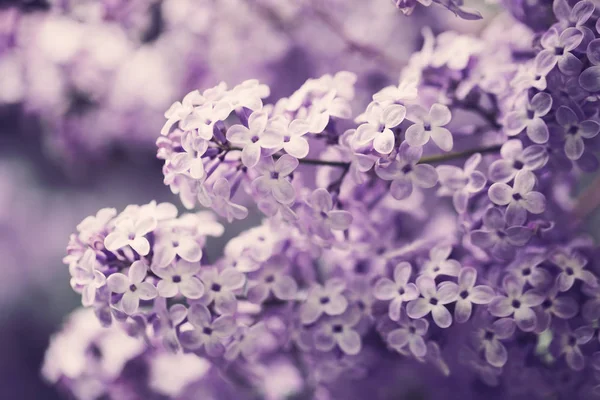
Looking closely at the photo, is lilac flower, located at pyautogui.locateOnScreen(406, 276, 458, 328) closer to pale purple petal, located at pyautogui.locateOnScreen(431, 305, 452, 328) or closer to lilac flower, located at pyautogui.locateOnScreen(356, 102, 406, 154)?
pale purple petal, located at pyautogui.locateOnScreen(431, 305, 452, 328)

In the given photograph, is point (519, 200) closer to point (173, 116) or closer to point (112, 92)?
point (173, 116)

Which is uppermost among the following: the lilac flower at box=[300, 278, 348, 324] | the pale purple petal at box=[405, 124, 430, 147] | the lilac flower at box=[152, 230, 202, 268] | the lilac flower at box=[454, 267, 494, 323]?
the pale purple petal at box=[405, 124, 430, 147]

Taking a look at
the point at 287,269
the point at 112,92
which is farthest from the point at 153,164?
the point at 287,269

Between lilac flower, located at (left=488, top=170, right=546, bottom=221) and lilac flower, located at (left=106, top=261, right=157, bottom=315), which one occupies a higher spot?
lilac flower, located at (left=488, top=170, right=546, bottom=221)

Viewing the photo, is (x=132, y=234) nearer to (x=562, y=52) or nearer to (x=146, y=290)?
(x=146, y=290)

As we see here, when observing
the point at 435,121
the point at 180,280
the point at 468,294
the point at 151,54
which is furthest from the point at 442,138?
the point at 151,54

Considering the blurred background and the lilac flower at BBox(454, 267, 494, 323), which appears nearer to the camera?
the lilac flower at BBox(454, 267, 494, 323)

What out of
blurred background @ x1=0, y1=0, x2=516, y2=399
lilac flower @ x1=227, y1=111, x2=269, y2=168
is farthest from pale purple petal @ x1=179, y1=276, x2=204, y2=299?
blurred background @ x1=0, y1=0, x2=516, y2=399
